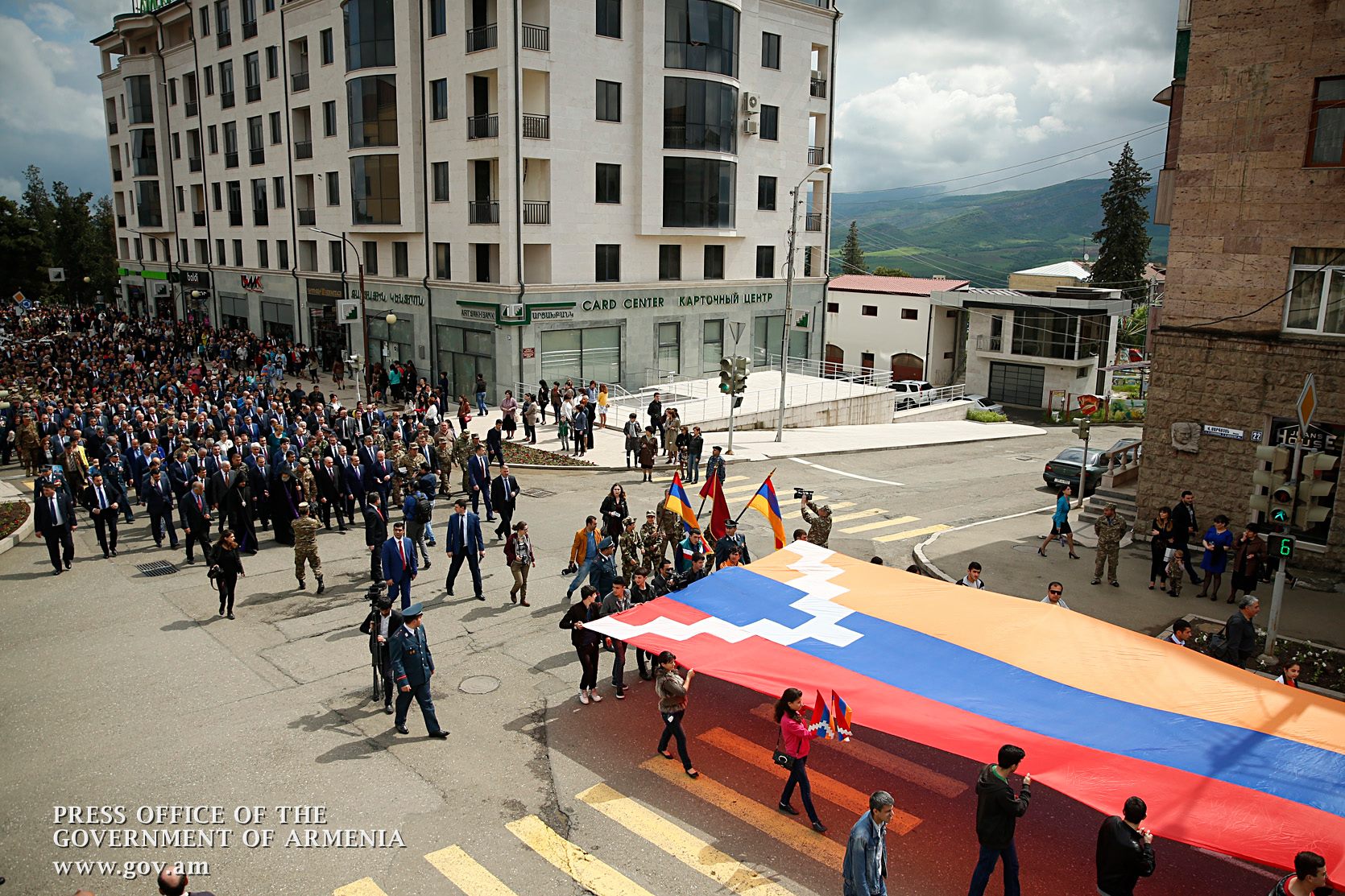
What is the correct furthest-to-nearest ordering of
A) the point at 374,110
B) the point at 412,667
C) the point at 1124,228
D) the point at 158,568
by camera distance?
1. the point at 1124,228
2. the point at 374,110
3. the point at 158,568
4. the point at 412,667

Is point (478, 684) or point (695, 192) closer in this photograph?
point (478, 684)

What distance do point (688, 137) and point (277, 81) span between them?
2534 centimetres

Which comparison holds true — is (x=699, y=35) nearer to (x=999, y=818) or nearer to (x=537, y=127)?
(x=537, y=127)

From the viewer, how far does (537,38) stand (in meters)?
38.1

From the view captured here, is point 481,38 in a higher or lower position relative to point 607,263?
higher

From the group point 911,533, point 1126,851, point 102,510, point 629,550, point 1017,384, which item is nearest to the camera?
point 1126,851

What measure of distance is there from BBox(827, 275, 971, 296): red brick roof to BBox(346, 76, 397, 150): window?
126ft

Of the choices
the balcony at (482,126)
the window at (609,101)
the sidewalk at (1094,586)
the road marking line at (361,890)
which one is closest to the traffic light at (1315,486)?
the sidewalk at (1094,586)

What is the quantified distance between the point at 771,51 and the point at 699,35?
6.22m

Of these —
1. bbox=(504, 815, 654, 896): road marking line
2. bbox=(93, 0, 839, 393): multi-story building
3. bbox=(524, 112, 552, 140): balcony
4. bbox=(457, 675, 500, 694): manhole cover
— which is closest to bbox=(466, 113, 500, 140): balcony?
bbox=(93, 0, 839, 393): multi-story building

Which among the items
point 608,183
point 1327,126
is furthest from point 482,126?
point 1327,126

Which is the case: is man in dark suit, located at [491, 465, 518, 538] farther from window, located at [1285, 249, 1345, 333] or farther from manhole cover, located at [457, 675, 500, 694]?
window, located at [1285, 249, 1345, 333]

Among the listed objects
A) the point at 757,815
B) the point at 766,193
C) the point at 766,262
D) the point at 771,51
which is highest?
the point at 771,51

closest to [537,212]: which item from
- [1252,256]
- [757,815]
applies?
[1252,256]
